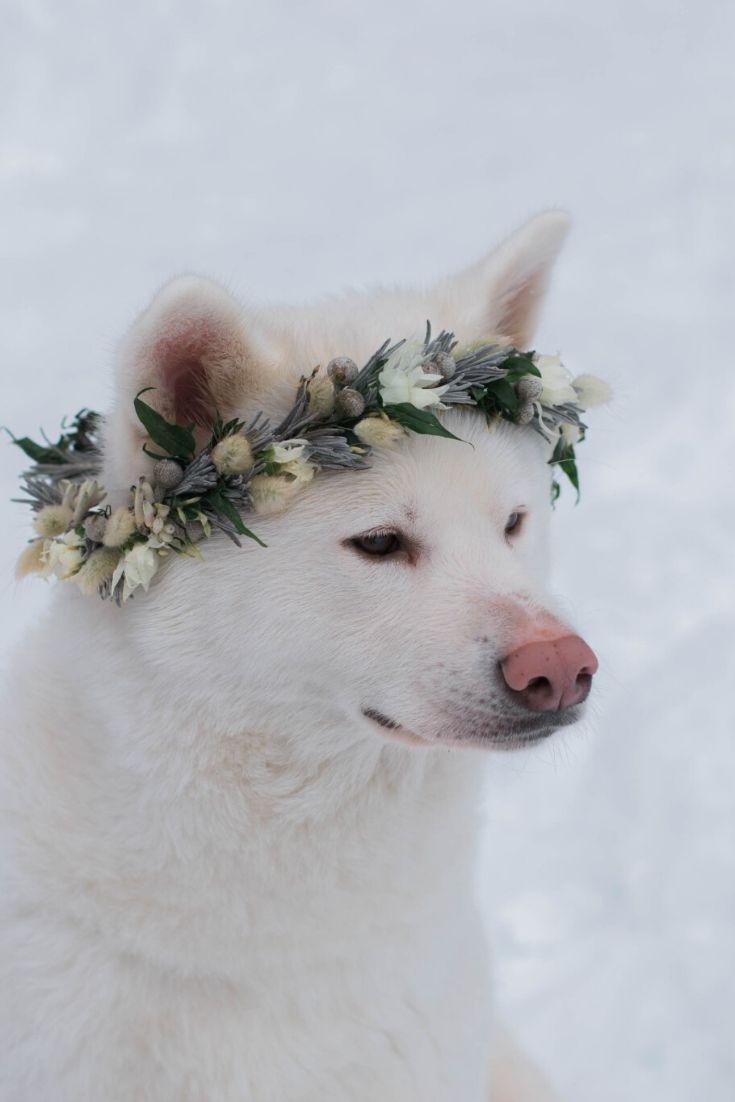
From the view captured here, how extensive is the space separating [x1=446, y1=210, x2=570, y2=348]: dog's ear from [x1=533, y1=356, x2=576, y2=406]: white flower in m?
0.12

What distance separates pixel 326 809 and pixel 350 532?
76 cm

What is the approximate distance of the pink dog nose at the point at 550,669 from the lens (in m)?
2.85

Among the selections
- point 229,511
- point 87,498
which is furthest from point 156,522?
point 87,498

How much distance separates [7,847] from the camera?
347 cm

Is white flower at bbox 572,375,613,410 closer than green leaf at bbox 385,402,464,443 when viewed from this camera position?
No

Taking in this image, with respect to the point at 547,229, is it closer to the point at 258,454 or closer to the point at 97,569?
the point at 258,454

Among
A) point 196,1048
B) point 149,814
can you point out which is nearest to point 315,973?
point 196,1048

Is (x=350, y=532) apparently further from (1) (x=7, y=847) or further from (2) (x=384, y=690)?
(1) (x=7, y=847)

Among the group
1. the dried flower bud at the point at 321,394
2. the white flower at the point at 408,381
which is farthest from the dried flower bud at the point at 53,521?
the white flower at the point at 408,381

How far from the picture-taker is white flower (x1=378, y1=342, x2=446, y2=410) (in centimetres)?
309

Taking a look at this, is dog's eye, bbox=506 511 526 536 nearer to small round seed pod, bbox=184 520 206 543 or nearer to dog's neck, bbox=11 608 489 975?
dog's neck, bbox=11 608 489 975

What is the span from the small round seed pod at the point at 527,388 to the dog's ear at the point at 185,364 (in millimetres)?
688

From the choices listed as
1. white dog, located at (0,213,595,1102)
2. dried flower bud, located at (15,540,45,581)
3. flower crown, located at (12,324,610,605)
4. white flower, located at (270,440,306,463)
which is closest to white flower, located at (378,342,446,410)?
flower crown, located at (12,324,610,605)

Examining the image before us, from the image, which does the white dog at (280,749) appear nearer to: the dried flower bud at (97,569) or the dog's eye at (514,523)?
the dog's eye at (514,523)
